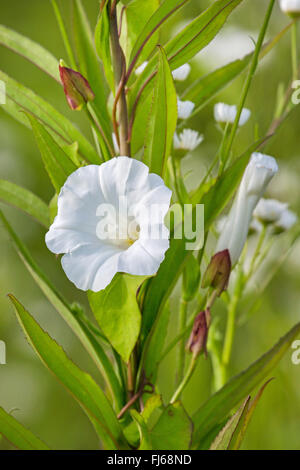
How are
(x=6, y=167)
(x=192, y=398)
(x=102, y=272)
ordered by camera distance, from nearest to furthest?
(x=102, y=272), (x=192, y=398), (x=6, y=167)

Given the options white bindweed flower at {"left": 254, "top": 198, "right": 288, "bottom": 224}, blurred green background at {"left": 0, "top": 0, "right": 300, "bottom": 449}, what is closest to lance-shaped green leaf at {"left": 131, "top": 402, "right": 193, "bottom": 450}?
white bindweed flower at {"left": 254, "top": 198, "right": 288, "bottom": 224}

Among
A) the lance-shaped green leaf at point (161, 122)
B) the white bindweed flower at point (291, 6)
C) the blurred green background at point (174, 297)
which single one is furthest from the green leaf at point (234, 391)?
the blurred green background at point (174, 297)

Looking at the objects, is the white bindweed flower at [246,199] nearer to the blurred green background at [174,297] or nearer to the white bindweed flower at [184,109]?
the white bindweed flower at [184,109]

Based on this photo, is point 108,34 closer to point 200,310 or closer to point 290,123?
point 200,310

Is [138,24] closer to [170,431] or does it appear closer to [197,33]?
[197,33]

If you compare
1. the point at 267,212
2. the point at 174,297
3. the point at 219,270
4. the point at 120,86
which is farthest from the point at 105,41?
the point at 174,297

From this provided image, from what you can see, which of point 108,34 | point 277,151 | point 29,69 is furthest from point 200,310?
point 29,69
